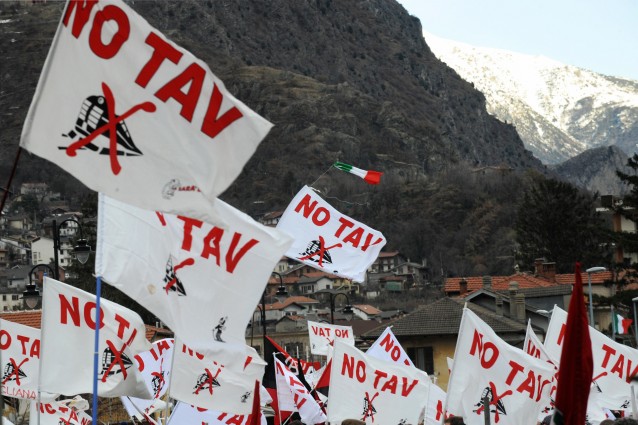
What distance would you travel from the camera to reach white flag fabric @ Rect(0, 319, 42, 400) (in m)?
17.6

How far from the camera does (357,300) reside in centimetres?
15412

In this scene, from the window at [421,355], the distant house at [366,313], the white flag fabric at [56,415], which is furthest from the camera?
the distant house at [366,313]

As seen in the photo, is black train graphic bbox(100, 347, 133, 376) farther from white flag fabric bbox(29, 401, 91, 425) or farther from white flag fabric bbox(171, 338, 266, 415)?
white flag fabric bbox(29, 401, 91, 425)

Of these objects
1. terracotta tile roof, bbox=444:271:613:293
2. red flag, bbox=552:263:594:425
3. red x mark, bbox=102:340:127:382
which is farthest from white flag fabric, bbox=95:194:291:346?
terracotta tile roof, bbox=444:271:613:293

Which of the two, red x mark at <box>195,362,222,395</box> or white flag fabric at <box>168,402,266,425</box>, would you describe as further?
white flag fabric at <box>168,402,266,425</box>

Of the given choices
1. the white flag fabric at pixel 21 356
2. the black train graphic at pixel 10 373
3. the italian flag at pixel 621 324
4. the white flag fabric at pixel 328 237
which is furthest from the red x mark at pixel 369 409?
the italian flag at pixel 621 324

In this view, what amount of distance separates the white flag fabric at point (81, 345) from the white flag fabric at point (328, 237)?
Answer: 6.70m

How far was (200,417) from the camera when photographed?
16141mm

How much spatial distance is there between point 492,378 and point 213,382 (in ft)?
12.3

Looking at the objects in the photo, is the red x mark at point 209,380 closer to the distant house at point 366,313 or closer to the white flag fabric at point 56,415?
the white flag fabric at point 56,415

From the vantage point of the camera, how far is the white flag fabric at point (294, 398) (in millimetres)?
18969

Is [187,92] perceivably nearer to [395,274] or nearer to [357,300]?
[357,300]

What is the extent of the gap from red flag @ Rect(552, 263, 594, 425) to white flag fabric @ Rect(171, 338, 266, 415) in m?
4.27

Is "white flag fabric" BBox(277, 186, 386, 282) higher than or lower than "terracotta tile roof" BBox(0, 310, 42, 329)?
lower
